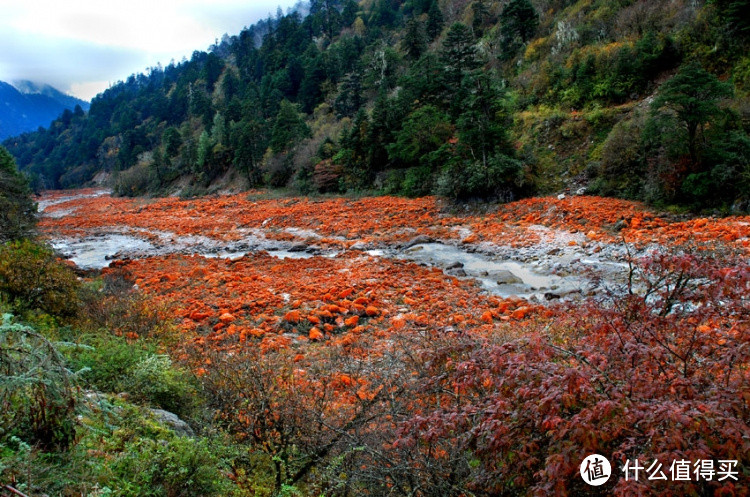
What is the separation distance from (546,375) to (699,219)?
10.9 meters

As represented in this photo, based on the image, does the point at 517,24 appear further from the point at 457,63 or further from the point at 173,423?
the point at 173,423

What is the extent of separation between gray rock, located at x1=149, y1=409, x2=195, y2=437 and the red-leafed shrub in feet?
7.65

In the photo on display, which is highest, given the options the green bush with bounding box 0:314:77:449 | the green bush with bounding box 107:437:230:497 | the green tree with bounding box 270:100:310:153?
the green tree with bounding box 270:100:310:153

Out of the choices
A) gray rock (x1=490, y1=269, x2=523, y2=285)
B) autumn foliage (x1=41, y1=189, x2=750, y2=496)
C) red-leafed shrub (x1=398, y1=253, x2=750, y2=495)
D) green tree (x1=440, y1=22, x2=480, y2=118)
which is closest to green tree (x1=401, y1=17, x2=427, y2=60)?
green tree (x1=440, y1=22, x2=480, y2=118)

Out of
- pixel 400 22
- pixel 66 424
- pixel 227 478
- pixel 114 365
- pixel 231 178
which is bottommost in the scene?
pixel 227 478

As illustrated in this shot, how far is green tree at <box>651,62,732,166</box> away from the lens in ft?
35.6

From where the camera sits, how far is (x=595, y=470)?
1675mm

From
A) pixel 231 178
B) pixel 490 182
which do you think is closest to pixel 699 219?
pixel 490 182

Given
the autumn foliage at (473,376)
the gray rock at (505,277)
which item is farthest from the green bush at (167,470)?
the gray rock at (505,277)

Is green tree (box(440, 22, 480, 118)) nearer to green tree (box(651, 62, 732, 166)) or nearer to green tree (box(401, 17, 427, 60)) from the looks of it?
green tree (box(401, 17, 427, 60))

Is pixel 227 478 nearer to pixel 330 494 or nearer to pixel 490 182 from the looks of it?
pixel 330 494

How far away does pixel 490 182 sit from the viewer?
16.2 m

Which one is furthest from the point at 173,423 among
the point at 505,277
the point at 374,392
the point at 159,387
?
the point at 505,277

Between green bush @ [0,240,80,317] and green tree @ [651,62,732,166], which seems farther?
green tree @ [651,62,732,166]
